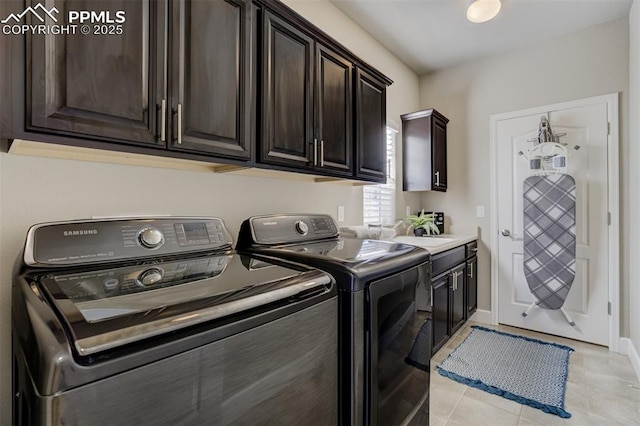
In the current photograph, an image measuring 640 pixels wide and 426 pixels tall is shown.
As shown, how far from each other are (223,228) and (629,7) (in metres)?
3.62

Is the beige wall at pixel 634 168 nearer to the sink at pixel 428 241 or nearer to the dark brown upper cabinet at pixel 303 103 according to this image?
the sink at pixel 428 241

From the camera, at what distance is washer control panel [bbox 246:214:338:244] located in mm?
1555

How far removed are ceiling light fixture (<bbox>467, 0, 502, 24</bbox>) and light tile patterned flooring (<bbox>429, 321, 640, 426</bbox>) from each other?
107 inches

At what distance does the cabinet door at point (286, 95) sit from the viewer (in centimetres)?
145

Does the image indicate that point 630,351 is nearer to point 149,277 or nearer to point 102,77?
point 149,277

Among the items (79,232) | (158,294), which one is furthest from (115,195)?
(158,294)

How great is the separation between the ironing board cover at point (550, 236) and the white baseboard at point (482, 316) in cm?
53

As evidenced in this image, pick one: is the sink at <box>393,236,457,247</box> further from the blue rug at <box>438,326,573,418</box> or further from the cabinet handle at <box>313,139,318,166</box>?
the cabinet handle at <box>313,139,318,166</box>

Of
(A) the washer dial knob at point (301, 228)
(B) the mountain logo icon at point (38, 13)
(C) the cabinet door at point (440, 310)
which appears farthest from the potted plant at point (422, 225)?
(B) the mountain logo icon at point (38, 13)

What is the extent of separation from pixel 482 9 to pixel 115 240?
2820 millimetres

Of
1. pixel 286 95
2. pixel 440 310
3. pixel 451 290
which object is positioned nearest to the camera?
pixel 286 95

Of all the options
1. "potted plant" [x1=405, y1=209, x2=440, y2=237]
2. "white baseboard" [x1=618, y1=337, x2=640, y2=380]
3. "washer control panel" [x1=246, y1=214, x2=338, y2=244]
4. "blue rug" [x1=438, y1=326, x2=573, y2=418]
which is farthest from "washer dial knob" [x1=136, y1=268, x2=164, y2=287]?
"white baseboard" [x1=618, y1=337, x2=640, y2=380]

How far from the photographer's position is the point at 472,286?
3172 mm

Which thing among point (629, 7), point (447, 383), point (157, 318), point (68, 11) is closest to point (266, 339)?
point (157, 318)
